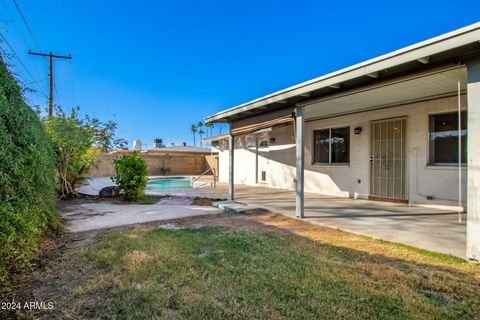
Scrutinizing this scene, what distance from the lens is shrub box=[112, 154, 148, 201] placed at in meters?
8.62

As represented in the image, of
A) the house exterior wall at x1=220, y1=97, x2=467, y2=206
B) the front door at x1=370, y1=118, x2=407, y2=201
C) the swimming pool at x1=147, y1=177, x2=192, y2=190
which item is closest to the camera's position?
the house exterior wall at x1=220, y1=97, x2=467, y2=206

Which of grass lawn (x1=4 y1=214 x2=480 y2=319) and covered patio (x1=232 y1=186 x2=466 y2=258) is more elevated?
covered patio (x1=232 y1=186 x2=466 y2=258)

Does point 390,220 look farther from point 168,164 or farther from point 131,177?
point 168,164

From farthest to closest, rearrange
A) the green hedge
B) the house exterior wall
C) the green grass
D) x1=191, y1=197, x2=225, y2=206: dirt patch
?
x1=191, y1=197, x2=225, y2=206: dirt patch, the house exterior wall, the green hedge, the green grass

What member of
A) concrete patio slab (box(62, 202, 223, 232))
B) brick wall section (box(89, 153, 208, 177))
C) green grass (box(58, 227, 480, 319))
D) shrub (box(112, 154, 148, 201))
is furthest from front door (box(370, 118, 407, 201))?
brick wall section (box(89, 153, 208, 177))

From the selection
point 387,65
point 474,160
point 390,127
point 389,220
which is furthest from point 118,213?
point 390,127

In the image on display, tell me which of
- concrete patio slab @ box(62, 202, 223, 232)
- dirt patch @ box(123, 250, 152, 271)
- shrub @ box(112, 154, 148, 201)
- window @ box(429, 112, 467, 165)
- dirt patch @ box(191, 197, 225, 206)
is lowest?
concrete patio slab @ box(62, 202, 223, 232)

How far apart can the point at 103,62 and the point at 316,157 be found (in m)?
12.6

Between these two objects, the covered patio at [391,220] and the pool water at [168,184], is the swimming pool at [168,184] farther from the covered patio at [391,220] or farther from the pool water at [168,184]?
the covered patio at [391,220]

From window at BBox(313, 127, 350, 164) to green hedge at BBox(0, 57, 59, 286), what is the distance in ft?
27.1

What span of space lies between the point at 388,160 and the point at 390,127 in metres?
0.95

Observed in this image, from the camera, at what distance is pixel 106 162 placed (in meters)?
22.2

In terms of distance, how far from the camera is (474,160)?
3.23 meters

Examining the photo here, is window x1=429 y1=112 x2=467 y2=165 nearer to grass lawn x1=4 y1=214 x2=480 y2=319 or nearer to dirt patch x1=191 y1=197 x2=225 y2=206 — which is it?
grass lawn x1=4 y1=214 x2=480 y2=319
